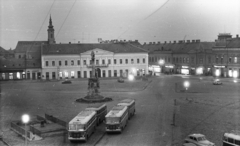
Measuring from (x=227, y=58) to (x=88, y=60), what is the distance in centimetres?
3075

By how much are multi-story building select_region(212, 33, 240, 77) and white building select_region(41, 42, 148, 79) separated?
16375 millimetres

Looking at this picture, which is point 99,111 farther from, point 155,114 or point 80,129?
point 155,114

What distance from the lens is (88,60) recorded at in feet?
247

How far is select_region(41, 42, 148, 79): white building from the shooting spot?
74.1 meters

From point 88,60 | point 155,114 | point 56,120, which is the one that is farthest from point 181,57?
point 56,120

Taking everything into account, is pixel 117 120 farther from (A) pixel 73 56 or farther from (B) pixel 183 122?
(A) pixel 73 56

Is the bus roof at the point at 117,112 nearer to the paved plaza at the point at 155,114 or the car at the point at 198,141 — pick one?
the paved plaza at the point at 155,114

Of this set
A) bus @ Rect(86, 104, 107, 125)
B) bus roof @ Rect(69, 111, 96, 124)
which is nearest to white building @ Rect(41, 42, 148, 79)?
bus @ Rect(86, 104, 107, 125)

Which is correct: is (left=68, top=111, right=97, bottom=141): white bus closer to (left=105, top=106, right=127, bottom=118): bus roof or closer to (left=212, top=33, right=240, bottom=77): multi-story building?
(left=105, top=106, right=127, bottom=118): bus roof

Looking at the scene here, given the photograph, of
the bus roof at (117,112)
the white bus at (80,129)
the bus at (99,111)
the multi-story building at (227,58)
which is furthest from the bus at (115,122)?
the multi-story building at (227,58)

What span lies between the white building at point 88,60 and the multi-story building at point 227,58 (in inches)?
645

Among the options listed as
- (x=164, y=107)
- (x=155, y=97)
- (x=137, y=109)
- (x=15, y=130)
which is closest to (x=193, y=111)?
(x=164, y=107)

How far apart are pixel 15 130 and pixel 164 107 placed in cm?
1511

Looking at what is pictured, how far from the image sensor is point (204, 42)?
8762 centimetres
